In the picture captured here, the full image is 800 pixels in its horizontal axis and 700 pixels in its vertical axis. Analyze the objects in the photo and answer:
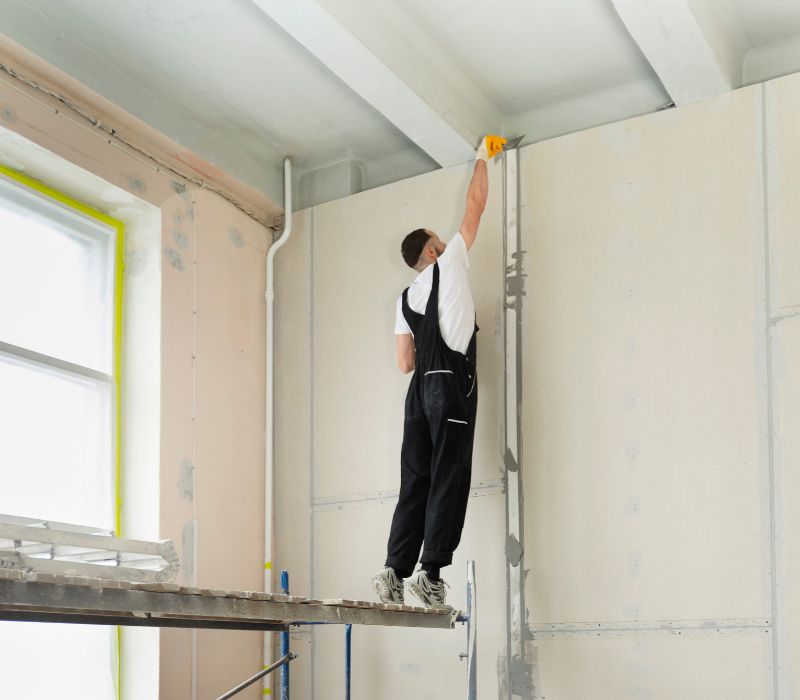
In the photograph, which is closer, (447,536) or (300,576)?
(447,536)

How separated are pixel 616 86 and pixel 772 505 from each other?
1.90m

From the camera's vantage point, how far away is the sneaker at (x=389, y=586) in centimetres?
411

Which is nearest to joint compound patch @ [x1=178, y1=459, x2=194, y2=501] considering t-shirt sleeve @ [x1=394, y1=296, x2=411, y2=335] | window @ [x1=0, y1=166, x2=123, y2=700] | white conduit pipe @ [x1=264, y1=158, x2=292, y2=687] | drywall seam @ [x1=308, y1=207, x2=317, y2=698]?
window @ [x1=0, y1=166, x2=123, y2=700]

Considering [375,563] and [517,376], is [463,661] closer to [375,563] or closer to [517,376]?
[375,563]

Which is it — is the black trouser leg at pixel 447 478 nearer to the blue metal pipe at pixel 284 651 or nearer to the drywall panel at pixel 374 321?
the drywall panel at pixel 374 321

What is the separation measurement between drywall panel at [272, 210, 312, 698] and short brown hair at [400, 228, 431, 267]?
0.82 metres

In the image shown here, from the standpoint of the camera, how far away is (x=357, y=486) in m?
4.90

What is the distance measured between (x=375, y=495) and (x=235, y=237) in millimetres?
1370

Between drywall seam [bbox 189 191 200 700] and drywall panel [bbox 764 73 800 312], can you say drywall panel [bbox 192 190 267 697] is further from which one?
drywall panel [bbox 764 73 800 312]

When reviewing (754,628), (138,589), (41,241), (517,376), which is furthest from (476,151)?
(138,589)

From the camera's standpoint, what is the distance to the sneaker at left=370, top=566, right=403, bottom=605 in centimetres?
411

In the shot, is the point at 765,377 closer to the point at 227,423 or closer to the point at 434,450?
the point at 434,450

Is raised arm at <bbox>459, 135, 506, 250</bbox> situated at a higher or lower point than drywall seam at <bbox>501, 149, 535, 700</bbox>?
higher

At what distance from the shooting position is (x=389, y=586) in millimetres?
4121
